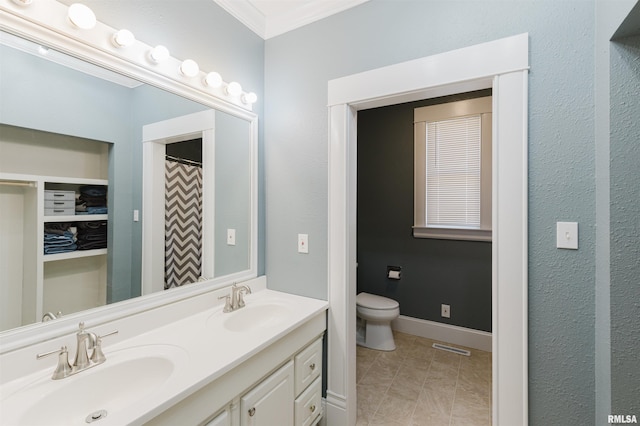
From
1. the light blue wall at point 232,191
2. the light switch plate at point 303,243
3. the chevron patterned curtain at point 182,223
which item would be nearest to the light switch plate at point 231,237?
the light blue wall at point 232,191

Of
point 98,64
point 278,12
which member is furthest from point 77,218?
point 278,12

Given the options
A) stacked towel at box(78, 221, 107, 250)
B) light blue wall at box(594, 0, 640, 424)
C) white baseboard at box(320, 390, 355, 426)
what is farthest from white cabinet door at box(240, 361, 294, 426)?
light blue wall at box(594, 0, 640, 424)

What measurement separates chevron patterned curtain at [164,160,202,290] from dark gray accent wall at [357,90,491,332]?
2.05 meters

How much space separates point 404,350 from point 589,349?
67.0 inches

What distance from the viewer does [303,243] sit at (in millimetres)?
1884

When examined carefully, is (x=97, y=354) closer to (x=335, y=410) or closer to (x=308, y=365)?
(x=308, y=365)

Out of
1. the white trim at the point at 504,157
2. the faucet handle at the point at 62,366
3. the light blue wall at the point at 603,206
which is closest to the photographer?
the faucet handle at the point at 62,366

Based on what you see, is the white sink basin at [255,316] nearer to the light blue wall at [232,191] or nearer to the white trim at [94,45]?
the light blue wall at [232,191]

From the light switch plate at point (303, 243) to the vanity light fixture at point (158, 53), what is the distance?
1.18m

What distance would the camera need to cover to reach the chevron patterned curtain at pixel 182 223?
1492mm

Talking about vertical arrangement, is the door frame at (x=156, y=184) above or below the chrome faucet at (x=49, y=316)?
above

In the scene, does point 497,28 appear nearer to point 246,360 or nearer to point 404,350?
point 246,360

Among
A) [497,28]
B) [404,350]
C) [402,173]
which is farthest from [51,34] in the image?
[404,350]

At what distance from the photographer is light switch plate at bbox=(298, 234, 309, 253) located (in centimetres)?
187
